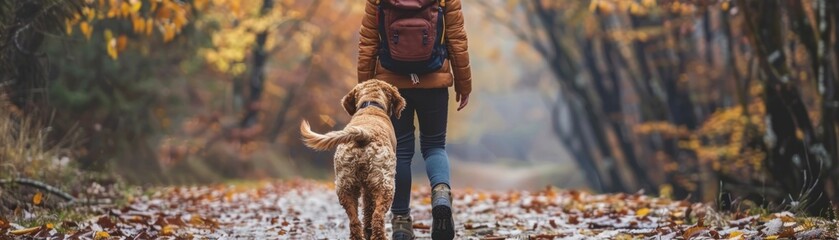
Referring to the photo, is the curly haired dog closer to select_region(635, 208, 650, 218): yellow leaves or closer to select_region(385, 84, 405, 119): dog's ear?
select_region(385, 84, 405, 119): dog's ear

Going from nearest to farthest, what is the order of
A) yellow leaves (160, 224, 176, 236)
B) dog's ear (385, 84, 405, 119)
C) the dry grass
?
dog's ear (385, 84, 405, 119)
yellow leaves (160, 224, 176, 236)
the dry grass

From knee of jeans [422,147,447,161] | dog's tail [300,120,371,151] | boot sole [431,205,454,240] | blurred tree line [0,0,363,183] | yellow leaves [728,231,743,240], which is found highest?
blurred tree line [0,0,363,183]

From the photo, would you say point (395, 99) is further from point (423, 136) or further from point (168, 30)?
point (168, 30)

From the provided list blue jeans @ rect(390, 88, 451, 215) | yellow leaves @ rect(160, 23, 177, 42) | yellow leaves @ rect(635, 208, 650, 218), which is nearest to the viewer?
blue jeans @ rect(390, 88, 451, 215)

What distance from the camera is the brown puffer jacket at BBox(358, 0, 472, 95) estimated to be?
494cm

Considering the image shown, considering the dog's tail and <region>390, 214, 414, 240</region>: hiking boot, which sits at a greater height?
the dog's tail

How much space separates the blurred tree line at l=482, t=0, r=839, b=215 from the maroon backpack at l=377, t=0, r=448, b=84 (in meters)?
2.81

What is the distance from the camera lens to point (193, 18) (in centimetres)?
1213

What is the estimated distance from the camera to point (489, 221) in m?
6.46

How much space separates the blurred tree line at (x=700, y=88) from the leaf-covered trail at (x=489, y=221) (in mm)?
885

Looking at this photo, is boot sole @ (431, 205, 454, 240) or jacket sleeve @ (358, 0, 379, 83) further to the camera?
jacket sleeve @ (358, 0, 379, 83)

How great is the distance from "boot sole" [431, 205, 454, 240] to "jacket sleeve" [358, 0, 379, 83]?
966 millimetres

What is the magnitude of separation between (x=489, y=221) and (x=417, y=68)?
78.6 inches

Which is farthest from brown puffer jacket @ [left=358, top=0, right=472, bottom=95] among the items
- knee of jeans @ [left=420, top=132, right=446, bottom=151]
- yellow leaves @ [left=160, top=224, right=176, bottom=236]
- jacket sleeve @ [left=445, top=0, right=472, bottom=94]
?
yellow leaves @ [left=160, top=224, right=176, bottom=236]
